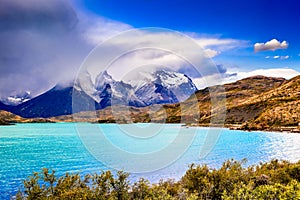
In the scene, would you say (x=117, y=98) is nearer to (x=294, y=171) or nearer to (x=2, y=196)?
(x=294, y=171)

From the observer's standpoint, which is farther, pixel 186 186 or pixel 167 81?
pixel 186 186

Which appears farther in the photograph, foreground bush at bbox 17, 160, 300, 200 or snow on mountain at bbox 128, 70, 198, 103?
foreground bush at bbox 17, 160, 300, 200

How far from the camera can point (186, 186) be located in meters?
35.8

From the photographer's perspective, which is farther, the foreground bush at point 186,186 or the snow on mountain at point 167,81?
the foreground bush at point 186,186

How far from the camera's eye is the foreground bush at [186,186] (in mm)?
26273

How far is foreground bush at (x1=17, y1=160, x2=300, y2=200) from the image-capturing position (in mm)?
26273

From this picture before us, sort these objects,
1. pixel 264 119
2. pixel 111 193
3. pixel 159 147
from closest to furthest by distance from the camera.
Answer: pixel 111 193 < pixel 159 147 < pixel 264 119

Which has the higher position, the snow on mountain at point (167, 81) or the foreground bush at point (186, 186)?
the snow on mountain at point (167, 81)

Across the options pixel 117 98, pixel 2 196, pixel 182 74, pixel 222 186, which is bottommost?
pixel 2 196

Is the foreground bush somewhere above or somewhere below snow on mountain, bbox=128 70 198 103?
below

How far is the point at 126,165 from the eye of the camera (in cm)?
7962

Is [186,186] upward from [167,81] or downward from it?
downward

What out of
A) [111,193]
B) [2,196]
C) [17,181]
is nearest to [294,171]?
[111,193]

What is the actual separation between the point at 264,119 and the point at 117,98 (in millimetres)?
191317
